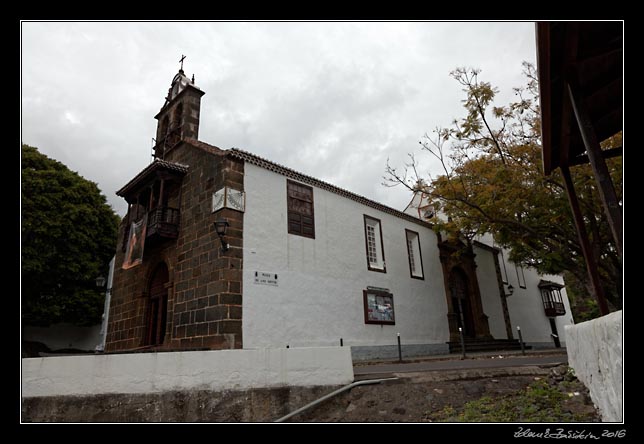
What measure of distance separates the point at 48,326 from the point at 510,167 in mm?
21654

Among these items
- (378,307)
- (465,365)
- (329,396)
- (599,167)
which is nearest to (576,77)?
(599,167)

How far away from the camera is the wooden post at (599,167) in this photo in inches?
152

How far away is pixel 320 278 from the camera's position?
14.0 meters

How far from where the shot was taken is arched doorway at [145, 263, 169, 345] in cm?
1392

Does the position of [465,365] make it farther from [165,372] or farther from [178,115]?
[178,115]

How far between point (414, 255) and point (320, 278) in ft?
21.8

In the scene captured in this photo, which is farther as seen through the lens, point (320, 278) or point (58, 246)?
point (58, 246)

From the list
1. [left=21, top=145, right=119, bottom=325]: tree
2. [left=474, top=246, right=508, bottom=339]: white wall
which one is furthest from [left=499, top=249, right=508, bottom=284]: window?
[left=21, top=145, right=119, bottom=325]: tree

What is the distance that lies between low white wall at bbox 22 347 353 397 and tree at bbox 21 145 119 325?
14.0m

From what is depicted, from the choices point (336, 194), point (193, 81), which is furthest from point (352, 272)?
point (193, 81)

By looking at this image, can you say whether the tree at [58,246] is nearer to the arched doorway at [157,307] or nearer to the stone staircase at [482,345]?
the arched doorway at [157,307]

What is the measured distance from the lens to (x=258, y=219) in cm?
1295

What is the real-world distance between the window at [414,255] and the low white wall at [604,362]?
42.8 feet

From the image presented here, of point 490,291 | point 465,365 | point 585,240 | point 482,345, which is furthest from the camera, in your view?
point 490,291
